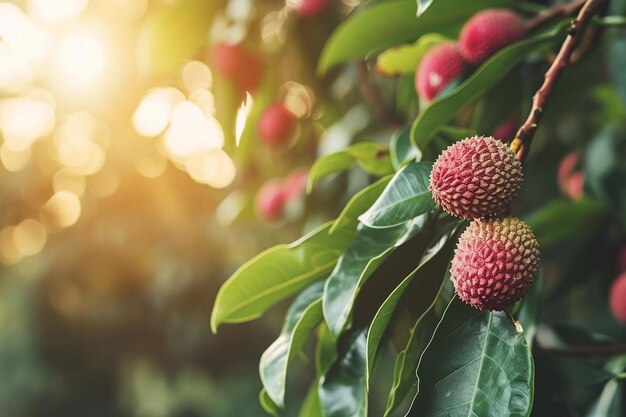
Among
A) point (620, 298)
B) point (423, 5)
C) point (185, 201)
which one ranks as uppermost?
point (423, 5)

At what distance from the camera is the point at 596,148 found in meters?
1.12

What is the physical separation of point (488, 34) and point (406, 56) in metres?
0.15

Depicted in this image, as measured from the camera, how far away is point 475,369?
44cm

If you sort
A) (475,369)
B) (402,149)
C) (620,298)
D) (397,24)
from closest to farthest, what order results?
(475,369) → (402,149) → (397,24) → (620,298)

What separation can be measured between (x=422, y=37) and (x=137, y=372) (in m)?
4.29

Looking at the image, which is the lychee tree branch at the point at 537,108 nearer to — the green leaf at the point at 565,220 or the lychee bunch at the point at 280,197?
the green leaf at the point at 565,220

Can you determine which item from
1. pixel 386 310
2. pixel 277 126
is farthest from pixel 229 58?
pixel 386 310

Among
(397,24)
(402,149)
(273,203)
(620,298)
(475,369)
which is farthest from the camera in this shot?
(273,203)

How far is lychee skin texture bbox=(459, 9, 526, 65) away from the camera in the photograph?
26.7 inches

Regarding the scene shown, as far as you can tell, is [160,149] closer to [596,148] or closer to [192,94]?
[192,94]

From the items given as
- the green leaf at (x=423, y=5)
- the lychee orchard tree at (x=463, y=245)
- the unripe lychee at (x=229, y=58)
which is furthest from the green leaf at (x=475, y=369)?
the unripe lychee at (x=229, y=58)

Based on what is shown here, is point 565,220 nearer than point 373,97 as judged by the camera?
Yes

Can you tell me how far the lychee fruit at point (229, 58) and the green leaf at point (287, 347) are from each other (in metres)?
0.74

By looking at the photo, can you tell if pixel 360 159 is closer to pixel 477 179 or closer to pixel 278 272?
pixel 278 272
